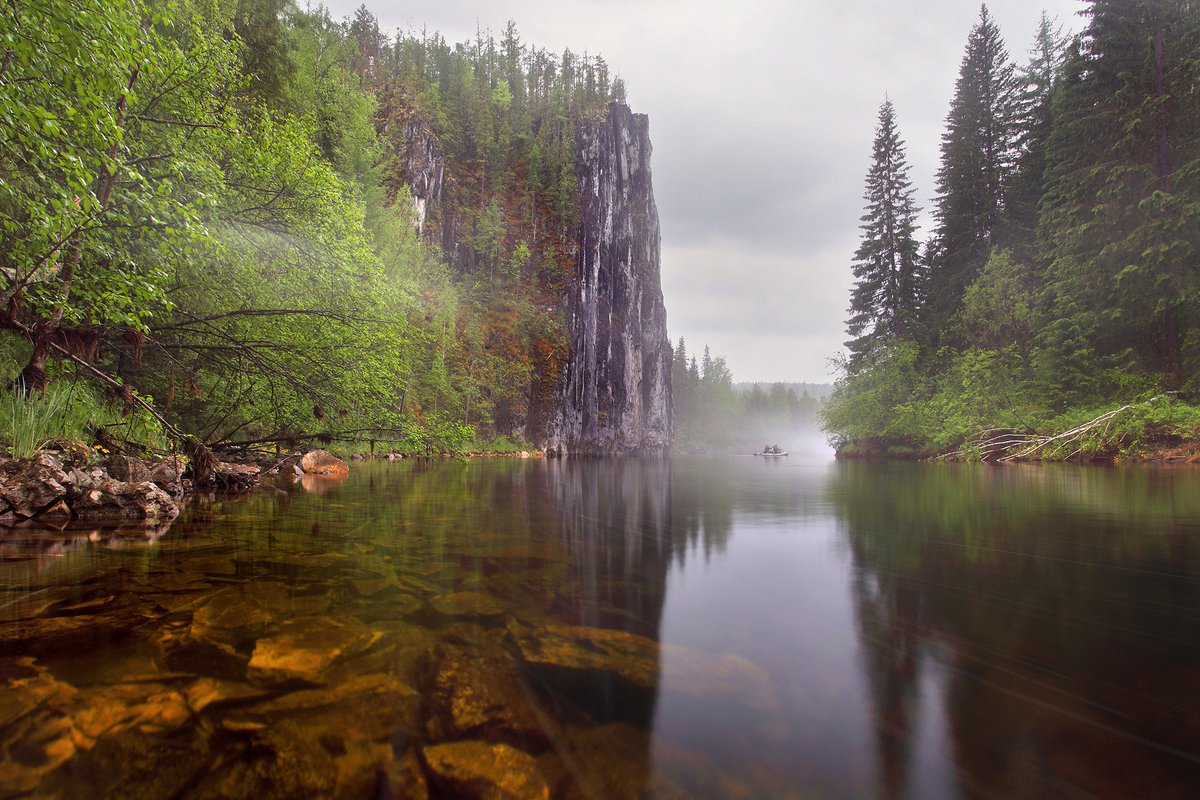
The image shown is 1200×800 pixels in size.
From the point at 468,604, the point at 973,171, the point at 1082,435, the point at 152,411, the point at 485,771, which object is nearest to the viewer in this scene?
the point at 485,771

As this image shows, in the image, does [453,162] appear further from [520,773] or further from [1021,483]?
[520,773]

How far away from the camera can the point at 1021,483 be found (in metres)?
11.4

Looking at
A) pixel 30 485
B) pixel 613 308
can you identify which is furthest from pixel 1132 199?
pixel 613 308

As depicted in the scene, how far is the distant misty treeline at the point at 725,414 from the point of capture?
339ft

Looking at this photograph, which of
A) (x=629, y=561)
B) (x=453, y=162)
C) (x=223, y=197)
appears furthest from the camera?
(x=453, y=162)

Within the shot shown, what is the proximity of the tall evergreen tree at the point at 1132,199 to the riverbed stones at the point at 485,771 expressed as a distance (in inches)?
1029

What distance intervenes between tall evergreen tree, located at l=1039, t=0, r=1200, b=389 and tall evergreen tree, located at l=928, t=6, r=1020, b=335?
25.3 feet

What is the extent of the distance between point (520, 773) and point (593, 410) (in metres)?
50.6

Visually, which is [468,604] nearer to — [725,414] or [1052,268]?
[1052,268]

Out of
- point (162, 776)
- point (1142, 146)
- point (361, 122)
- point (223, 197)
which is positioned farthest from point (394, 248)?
point (1142, 146)

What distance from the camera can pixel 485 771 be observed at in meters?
1.57

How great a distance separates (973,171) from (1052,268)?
11869 mm

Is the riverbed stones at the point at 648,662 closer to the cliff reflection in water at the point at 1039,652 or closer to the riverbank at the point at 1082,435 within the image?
the cliff reflection in water at the point at 1039,652

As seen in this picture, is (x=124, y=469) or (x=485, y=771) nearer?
(x=485, y=771)
